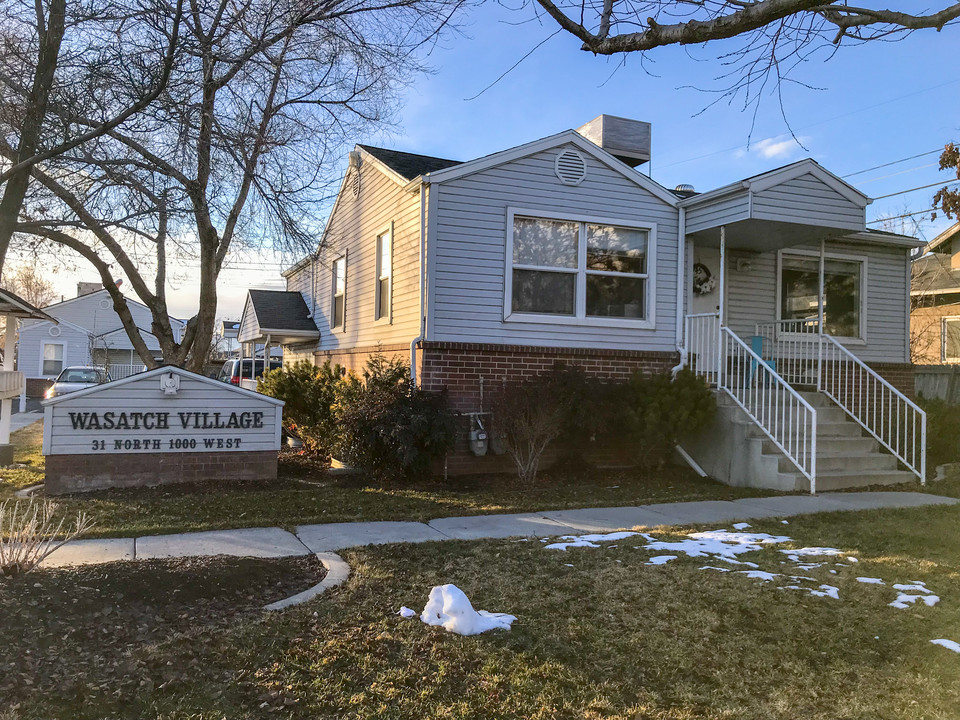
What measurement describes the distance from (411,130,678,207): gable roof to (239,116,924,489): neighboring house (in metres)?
0.02

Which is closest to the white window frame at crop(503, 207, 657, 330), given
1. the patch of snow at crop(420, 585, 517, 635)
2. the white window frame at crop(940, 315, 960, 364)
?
the patch of snow at crop(420, 585, 517, 635)

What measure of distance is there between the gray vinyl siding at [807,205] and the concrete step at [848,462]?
127 inches

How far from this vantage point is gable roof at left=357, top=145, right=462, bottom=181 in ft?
35.7

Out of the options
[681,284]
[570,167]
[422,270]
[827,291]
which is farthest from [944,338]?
[422,270]

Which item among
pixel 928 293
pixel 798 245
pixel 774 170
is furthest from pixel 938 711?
pixel 928 293

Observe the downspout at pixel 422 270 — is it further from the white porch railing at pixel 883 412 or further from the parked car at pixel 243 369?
the parked car at pixel 243 369

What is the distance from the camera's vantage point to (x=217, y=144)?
28.0 ft

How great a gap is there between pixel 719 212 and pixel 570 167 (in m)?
2.20

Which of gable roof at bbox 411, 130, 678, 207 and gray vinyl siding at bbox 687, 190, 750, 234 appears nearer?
gable roof at bbox 411, 130, 678, 207

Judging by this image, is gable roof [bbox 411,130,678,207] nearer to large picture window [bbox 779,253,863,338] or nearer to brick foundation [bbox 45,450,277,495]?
large picture window [bbox 779,253,863,338]

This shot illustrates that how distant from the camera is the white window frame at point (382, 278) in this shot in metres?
11.1

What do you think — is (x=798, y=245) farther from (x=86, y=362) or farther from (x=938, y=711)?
(x=86, y=362)

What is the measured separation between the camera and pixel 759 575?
5.04m

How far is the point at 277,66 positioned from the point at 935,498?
9.30 metres
